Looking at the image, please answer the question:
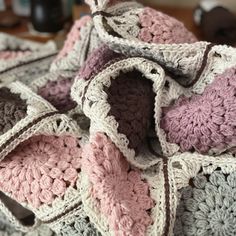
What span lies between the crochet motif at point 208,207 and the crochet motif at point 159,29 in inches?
7.2

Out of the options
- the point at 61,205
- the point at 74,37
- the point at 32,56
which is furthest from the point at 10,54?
the point at 61,205

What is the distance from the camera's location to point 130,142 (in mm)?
509

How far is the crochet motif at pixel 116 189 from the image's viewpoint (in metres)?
0.44

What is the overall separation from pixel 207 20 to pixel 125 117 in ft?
1.93

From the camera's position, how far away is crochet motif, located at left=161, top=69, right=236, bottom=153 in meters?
0.48

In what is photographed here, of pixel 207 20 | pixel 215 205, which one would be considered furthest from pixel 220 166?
pixel 207 20

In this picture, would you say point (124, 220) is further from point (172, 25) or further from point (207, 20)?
point (207, 20)

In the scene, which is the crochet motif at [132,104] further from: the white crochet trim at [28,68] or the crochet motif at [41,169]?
the white crochet trim at [28,68]

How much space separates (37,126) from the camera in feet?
1.70

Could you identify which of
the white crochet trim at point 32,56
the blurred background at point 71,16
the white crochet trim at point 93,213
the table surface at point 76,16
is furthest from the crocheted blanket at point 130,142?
the table surface at point 76,16

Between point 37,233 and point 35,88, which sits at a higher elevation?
point 35,88

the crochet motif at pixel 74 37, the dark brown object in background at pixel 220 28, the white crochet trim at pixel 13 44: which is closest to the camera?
the crochet motif at pixel 74 37

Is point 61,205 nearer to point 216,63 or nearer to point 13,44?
point 216,63

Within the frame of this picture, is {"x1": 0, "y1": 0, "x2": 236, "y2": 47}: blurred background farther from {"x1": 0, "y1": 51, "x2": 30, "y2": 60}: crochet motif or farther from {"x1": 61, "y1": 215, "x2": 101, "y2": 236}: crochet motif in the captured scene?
{"x1": 61, "y1": 215, "x2": 101, "y2": 236}: crochet motif
